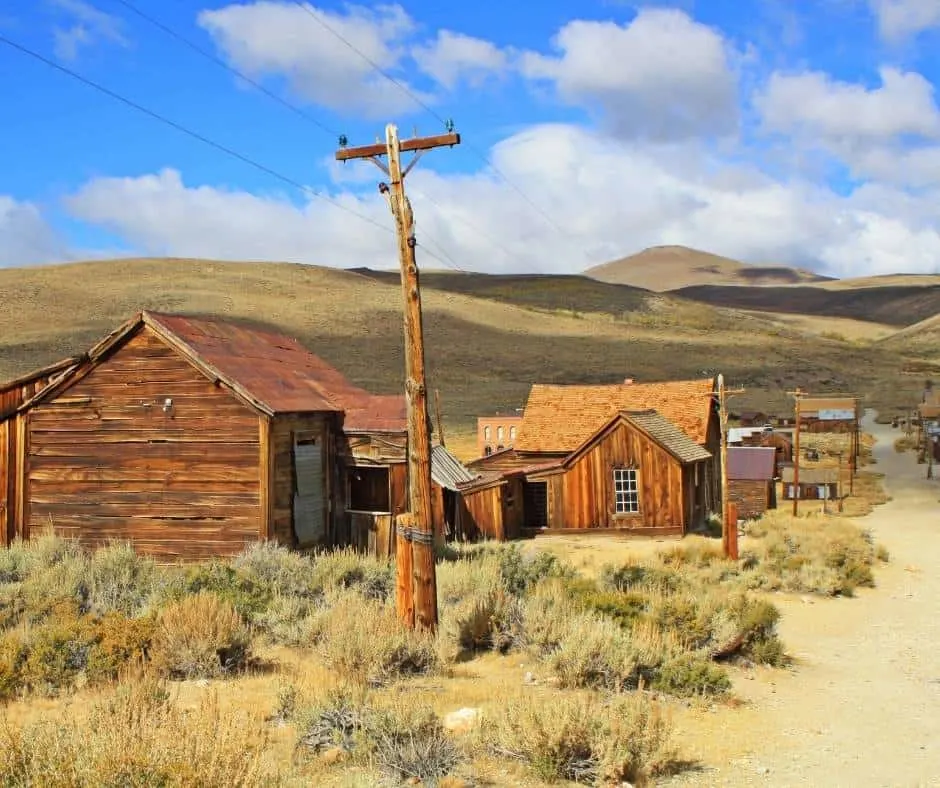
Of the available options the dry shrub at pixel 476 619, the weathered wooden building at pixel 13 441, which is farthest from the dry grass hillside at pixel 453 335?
the dry shrub at pixel 476 619

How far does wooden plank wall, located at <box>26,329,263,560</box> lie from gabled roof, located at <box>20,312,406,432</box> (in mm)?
262

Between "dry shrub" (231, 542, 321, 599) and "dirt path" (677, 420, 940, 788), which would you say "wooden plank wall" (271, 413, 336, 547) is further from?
"dirt path" (677, 420, 940, 788)

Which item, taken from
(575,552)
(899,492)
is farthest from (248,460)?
(899,492)

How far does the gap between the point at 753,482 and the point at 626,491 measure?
306 inches

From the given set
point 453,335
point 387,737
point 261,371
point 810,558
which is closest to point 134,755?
point 387,737

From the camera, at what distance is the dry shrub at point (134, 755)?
4.95 meters

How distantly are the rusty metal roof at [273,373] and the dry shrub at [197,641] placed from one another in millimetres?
5870

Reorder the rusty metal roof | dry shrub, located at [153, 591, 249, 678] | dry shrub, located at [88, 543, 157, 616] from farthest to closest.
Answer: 1. the rusty metal roof
2. dry shrub, located at [88, 543, 157, 616]
3. dry shrub, located at [153, 591, 249, 678]

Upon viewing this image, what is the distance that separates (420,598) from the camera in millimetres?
10344

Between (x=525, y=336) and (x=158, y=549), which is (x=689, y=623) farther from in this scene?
(x=525, y=336)

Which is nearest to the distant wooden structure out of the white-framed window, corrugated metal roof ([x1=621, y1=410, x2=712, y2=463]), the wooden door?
corrugated metal roof ([x1=621, y1=410, x2=712, y2=463])

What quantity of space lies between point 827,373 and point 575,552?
62.9 m

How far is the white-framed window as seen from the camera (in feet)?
81.1

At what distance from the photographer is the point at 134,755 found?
5.07 meters
